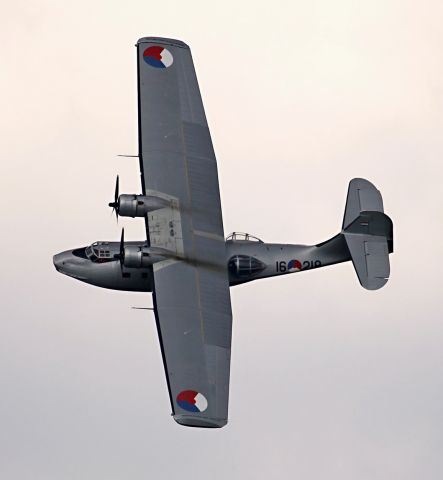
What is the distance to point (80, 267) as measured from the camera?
105 meters

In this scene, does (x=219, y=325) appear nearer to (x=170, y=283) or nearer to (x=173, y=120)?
(x=170, y=283)

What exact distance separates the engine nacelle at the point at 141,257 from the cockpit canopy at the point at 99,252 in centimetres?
349

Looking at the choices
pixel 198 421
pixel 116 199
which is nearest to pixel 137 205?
pixel 116 199

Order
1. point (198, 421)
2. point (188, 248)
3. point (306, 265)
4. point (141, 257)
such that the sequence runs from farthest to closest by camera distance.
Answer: point (306, 265) → point (188, 248) → point (141, 257) → point (198, 421)

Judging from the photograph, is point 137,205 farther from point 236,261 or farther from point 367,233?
point 367,233

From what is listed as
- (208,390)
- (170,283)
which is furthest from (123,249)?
(208,390)

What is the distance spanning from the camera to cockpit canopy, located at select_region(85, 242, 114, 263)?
104250 millimetres

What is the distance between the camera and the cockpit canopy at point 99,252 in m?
104

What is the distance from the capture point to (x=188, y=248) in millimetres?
101688

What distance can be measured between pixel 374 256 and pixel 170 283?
36.4ft

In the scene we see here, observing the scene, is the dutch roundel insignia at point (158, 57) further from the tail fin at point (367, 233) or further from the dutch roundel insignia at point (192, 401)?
the dutch roundel insignia at point (192, 401)

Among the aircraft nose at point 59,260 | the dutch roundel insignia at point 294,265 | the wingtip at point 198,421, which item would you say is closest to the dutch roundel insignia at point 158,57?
the aircraft nose at point 59,260

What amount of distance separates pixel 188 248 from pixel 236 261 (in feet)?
10.0

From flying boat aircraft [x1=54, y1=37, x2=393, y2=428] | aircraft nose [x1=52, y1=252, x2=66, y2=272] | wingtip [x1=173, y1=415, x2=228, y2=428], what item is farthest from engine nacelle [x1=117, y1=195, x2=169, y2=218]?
wingtip [x1=173, y1=415, x2=228, y2=428]
